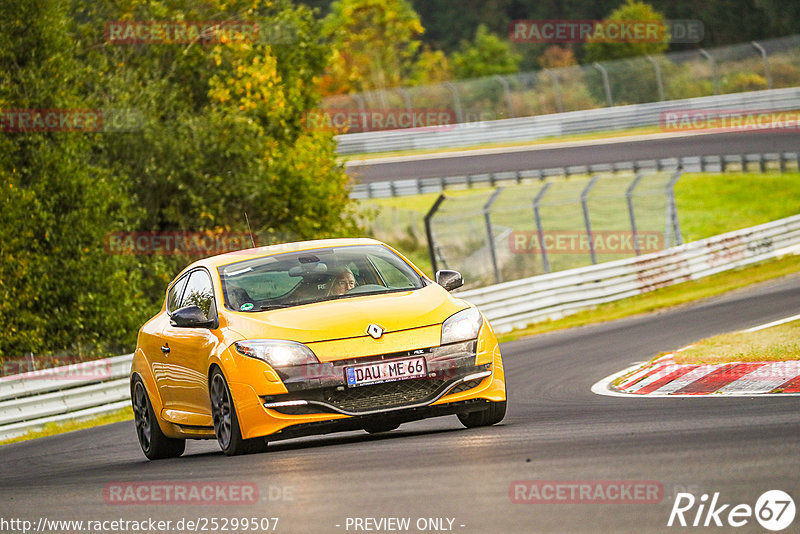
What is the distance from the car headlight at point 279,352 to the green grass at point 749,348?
4.89 m

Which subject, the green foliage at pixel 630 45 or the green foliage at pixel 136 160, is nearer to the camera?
the green foliage at pixel 136 160

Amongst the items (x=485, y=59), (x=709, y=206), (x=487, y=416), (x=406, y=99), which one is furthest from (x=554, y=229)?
(x=485, y=59)

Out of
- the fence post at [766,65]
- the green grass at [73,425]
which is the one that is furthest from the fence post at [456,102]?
the green grass at [73,425]

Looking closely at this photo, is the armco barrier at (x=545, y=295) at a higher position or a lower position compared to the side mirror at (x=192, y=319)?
lower

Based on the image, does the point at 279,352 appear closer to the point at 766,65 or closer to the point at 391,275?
the point at 391,275

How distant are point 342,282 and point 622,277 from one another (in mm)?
16245

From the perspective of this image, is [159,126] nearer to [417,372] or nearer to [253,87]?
[253,87]

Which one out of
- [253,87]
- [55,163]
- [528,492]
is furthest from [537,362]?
[253,87]

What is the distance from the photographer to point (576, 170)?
40750 millimetres

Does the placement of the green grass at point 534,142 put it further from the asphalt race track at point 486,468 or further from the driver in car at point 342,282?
the driver in car at point 342,282

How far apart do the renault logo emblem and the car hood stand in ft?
0.11

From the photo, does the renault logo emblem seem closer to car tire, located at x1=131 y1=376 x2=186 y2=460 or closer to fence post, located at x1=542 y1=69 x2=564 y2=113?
car tire, located at x1=131 y1=376 x2=186 y2=460

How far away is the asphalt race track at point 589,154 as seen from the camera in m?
41.9

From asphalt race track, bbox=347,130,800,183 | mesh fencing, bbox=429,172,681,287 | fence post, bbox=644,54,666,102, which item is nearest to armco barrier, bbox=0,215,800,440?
mesh fencing, bbox=429,172,681,287
